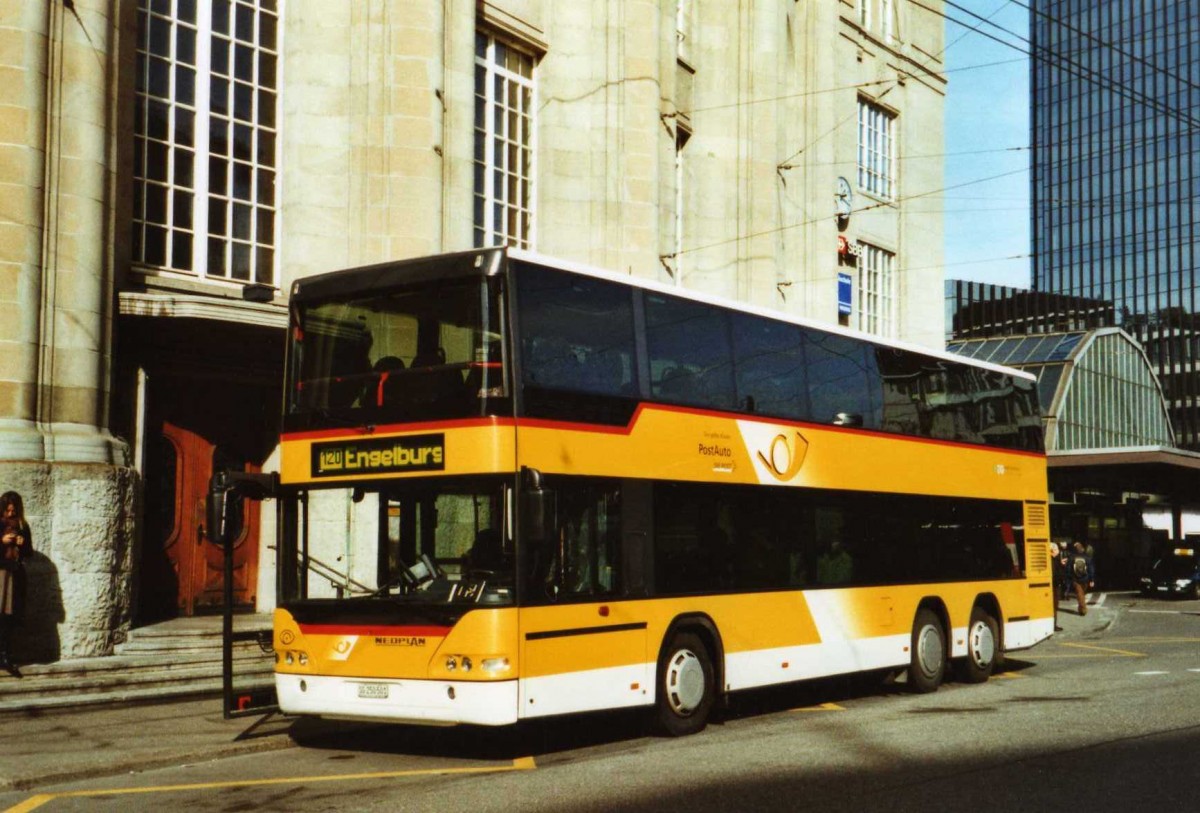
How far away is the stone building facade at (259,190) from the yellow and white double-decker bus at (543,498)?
15.7ft

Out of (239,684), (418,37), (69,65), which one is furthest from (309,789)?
(418,37)

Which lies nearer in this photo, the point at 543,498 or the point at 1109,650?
the point at 543,498

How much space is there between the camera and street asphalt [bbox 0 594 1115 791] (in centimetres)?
1116

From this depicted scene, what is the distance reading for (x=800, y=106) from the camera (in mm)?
32531

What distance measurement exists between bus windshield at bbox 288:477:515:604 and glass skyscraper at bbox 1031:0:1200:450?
12539 centimetres

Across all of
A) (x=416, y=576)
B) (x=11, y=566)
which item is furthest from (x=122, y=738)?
(x=416, y=576)

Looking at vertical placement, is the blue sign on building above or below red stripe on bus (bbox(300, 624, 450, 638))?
above

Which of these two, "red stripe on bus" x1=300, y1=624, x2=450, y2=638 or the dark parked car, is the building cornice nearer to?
"red stripe on bus" x1=300, y1=624, x2=450, y2=638

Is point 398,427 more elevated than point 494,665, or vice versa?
point 398,427

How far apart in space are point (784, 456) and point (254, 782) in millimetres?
6318

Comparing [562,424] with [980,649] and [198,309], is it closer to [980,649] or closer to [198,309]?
[198,309]

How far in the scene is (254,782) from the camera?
10594 mm

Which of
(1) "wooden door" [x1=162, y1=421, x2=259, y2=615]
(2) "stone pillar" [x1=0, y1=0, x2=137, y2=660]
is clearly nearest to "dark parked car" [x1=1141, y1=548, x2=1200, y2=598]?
(1) "wooden door" [x1=162, y1=421, x2=259, y2=615]

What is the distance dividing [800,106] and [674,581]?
21.5 metres
